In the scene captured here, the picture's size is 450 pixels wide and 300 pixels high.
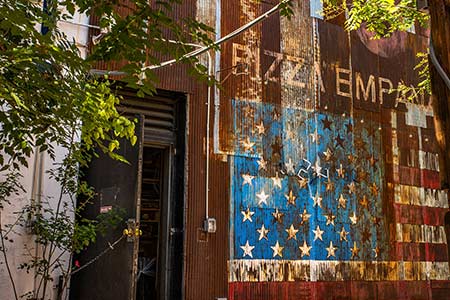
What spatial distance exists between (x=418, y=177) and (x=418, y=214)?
733mm

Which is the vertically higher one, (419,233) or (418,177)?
(418,177)

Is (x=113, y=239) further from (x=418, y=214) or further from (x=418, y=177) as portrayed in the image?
(x=418, y=177)

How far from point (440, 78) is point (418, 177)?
346 inches

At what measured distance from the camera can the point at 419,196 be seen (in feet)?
34.1

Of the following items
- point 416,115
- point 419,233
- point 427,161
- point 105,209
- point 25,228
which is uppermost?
point 416,115

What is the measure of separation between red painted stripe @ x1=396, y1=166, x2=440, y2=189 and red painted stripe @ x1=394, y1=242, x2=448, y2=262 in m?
1.18

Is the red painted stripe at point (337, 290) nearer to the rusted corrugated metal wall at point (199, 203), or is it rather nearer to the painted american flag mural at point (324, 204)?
the painted american flag mural at point (324, 204)

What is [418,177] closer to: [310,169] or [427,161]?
[427,161]

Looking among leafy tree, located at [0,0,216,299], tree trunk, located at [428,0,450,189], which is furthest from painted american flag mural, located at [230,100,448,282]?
tree trunk, located at [428,0,450,189]

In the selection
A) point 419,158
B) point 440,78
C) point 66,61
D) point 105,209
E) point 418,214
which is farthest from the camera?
point 419,158

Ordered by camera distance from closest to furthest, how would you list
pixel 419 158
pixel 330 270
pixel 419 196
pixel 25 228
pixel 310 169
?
pixel 25 228
pixel 330 270
pixel 310 169
pixel 419 196
pixel 419 158

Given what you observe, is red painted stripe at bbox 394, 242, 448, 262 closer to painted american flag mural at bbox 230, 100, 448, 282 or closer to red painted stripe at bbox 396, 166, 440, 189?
painted american flag mural at bbox 230, 100, 448, 282

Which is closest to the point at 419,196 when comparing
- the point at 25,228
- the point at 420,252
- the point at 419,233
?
the point at 419,233

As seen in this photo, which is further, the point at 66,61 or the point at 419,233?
the point at 419,233
